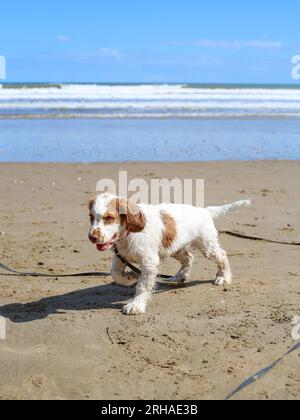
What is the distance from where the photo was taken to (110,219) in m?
4.89

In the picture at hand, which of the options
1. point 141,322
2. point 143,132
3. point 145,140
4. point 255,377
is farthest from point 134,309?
point 143,132

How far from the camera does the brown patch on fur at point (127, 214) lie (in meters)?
4.92

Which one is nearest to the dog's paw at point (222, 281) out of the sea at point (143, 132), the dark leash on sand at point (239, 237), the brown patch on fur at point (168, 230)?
the dark leash on sand at point (239, 237)

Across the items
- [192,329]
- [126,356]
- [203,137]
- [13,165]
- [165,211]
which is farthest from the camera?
[203,137]

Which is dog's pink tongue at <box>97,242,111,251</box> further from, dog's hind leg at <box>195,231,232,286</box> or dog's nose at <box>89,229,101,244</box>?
dog's hind leg at <box>195,231,232,286</box>

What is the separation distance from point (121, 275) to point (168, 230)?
62cm

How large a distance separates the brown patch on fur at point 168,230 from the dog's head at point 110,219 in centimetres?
→ 43

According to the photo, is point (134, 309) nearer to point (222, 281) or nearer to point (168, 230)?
point (168, 230)

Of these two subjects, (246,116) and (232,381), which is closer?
(232,381)

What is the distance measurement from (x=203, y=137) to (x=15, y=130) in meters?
6.24

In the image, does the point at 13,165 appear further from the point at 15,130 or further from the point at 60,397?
the point at 60,397

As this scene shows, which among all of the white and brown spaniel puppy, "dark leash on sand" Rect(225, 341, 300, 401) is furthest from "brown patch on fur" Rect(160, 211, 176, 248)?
"dark leash on sand" Rect(225, 341, 300, 401)

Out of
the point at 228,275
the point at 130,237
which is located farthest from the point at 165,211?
the point at 228,275

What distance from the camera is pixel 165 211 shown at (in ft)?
18.4
